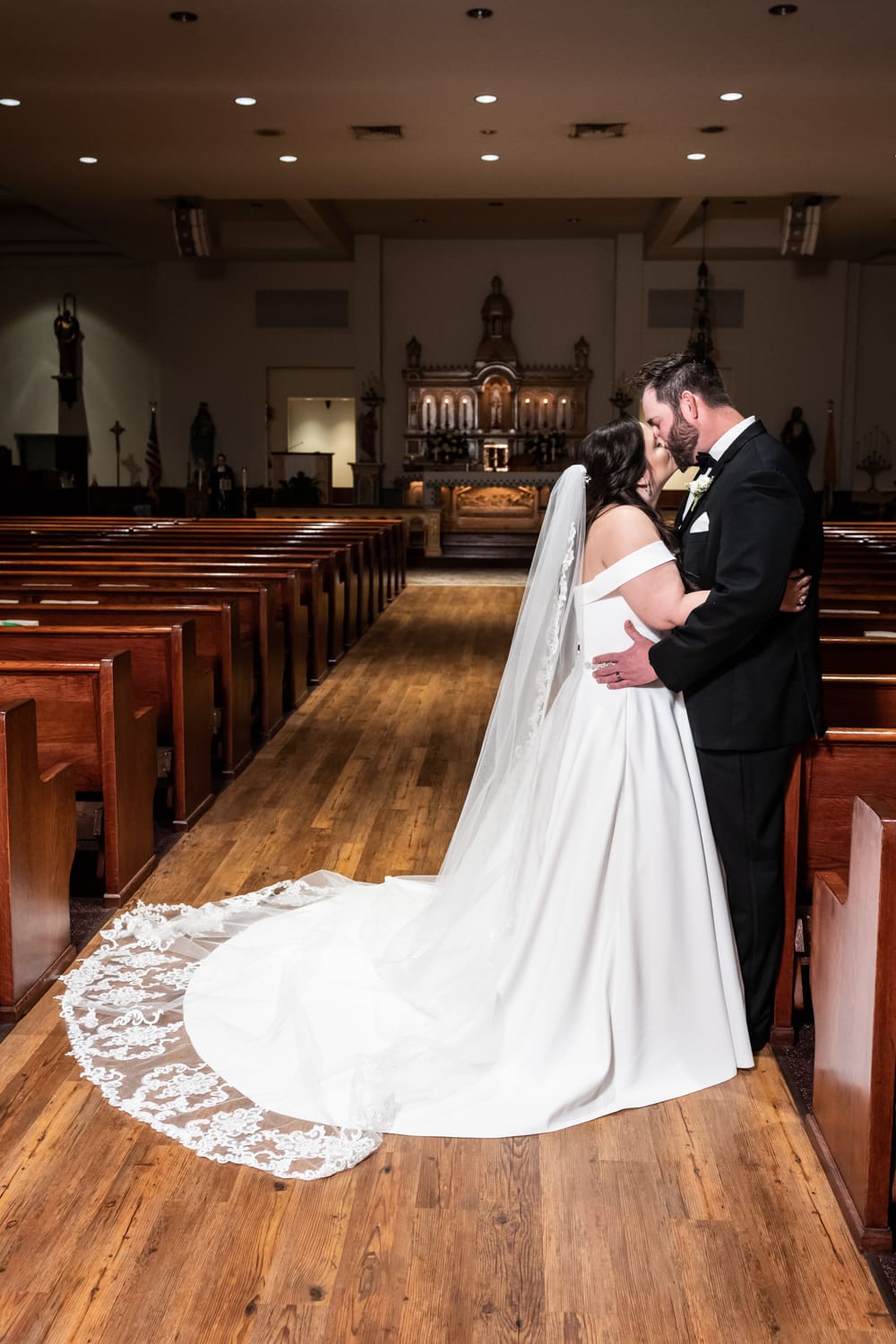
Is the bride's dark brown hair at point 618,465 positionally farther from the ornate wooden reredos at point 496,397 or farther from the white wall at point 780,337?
the white wall at point 780,337

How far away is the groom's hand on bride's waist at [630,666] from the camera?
2643mm

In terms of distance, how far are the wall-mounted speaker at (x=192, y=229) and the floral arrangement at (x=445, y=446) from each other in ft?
17.1

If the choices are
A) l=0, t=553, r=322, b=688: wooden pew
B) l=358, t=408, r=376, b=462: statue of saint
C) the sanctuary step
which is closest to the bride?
l=0, t=553, r=322, b=688: wooden pew

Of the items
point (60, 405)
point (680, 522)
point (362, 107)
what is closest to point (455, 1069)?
point (680, 522)

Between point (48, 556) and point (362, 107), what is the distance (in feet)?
16.4

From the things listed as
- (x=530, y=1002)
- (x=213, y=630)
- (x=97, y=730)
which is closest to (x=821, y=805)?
(x=530, y=1002)

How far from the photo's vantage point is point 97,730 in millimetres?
3639

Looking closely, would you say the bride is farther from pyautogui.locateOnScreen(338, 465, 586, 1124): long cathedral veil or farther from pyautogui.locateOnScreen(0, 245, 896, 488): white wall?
pyautogui.locateOnScreen(0, 245, 896, 488): white wall

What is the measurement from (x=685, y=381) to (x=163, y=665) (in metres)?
2.34

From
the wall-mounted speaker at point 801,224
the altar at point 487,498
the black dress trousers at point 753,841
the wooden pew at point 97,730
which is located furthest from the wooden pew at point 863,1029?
the altar at point 487,498

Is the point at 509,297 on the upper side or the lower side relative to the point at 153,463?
upper

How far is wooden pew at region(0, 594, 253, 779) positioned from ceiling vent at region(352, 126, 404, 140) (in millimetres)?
7031

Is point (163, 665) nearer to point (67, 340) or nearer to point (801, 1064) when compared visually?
point (801, 1064)

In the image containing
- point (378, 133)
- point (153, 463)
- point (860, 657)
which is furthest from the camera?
point (153, 463)
